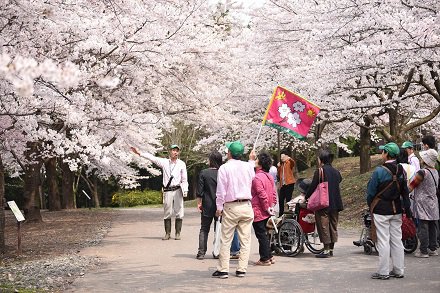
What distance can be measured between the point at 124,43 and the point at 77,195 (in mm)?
33706

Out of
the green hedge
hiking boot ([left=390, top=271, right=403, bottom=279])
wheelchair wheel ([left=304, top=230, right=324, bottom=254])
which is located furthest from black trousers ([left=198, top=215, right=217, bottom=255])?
the green hedge

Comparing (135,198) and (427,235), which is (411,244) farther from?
(135,198)

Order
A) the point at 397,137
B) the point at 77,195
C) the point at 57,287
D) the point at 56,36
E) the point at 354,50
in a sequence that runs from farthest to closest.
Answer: the point at 77,195
the point at 397,137
the point at 354,50
the point at 56,36
the point at 57,287

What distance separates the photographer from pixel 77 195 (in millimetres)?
45438

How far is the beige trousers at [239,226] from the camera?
8109mm

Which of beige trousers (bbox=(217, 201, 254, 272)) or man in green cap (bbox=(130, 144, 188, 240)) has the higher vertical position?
man in green cap (bbox=(130, 144, 188, 240))

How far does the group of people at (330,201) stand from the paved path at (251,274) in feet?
0.95

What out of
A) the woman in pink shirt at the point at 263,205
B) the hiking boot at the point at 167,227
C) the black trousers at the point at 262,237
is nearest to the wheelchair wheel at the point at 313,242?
the woman in pink shirt at the point at 263,205

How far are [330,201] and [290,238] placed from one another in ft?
2.93

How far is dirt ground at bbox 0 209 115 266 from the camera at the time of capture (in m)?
11.1

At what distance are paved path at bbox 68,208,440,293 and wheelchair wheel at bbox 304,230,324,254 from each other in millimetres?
151

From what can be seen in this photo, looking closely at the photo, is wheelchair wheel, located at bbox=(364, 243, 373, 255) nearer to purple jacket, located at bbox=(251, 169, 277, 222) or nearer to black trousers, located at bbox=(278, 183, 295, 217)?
purple jacket, located at bbox=(251, 169, 277, 222)

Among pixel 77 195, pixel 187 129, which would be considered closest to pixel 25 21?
pixel 187 129

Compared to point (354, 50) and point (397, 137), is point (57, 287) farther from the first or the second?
point (397, 137)
